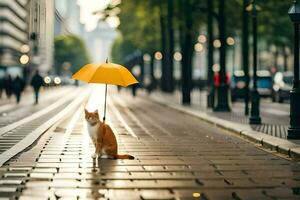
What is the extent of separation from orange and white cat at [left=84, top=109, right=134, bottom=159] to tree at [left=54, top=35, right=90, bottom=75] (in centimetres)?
14436

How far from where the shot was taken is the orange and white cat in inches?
417

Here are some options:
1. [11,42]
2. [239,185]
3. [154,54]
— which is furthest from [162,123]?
[11,42]

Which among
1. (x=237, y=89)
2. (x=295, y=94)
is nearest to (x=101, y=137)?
A: (x=295, y=94)

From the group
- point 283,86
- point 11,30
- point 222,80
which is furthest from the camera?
point 11,30

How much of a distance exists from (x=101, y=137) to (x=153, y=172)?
1453 mm

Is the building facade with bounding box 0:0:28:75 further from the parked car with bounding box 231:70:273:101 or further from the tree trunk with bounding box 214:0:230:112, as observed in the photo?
the tree trunk with bounding box 214:0:230:112

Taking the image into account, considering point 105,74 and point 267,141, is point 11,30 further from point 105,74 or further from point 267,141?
point 105,74

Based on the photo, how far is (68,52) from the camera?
158250mm

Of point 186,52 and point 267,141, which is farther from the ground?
point 186,52

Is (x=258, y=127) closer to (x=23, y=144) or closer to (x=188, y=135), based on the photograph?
(x=188, y=135)

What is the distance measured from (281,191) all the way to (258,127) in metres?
→ 9.91

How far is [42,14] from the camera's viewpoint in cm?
1809

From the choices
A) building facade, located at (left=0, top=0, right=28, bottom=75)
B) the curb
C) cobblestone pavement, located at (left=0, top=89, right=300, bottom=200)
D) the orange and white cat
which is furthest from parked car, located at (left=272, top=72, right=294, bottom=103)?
building facade, located at (left=0, top=0, right=28, bottom=75)

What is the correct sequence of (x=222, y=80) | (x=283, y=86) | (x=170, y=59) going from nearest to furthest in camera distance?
(x=222, y=80)
(x=283, y=86)
(x=170, y=59)
